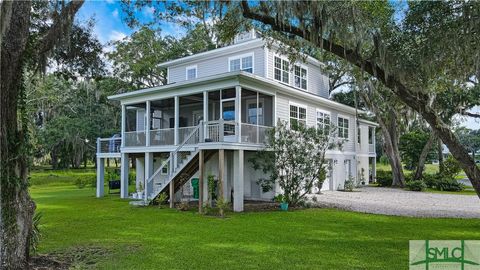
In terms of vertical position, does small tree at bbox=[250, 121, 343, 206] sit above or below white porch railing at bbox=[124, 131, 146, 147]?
below

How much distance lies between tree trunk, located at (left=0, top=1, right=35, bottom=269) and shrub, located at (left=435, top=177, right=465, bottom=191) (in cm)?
2485

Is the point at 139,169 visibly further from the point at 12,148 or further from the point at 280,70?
the point at 12,148

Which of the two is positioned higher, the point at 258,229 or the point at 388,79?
the point at 388,79

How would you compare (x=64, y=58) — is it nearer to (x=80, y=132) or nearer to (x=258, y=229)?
(x=258, y=229)

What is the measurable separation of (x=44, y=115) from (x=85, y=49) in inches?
1446

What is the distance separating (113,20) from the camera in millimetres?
11492

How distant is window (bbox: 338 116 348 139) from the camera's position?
22888mm

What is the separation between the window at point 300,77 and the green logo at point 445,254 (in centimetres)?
1267

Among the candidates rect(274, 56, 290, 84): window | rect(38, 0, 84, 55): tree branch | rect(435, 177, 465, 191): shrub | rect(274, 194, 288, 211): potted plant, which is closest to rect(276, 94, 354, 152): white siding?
rect(274, 56, 290, 84): window

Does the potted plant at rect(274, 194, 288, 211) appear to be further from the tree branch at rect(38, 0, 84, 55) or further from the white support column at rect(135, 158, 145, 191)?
the tree branch at rect(38, 0, 84, 55)

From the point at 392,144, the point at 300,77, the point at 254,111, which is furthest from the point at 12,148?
the point at 392,144

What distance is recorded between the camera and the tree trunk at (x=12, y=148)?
5.73 metres

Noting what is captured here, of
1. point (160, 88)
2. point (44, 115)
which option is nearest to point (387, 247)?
point (160, 88)

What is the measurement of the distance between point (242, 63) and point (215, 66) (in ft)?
5.86
